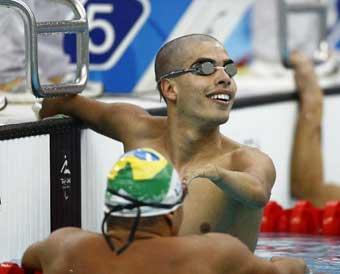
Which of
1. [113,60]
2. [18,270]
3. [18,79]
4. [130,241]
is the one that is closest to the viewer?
[130,241]

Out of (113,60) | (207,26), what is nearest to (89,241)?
(113,60)

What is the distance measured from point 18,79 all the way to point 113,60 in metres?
0.83

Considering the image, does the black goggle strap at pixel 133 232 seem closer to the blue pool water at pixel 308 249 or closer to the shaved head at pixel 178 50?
the shaved head at pixel 178 50

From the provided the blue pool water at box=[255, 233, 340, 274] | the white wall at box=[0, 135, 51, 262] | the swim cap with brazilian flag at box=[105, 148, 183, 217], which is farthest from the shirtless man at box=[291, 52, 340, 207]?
the swim cap with brazilian flag at box=[105, 148, 183, 217]

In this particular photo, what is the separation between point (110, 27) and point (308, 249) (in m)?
1.68

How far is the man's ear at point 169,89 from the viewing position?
16.1 feet

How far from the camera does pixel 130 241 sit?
3883 mm

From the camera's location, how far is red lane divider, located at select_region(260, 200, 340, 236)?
6.25 metres

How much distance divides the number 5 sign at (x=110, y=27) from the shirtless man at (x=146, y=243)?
2776 mm

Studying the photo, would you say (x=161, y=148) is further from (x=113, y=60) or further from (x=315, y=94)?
(x=315, y=94)

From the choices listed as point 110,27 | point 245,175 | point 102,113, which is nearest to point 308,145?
point 110,27

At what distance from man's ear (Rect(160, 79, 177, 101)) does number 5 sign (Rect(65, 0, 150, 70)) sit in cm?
182

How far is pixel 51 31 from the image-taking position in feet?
17.1

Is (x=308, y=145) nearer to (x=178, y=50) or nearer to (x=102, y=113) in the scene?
(x=102, y=113)
